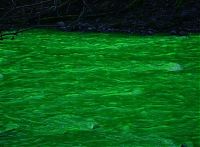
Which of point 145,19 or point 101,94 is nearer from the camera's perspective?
point 101,94

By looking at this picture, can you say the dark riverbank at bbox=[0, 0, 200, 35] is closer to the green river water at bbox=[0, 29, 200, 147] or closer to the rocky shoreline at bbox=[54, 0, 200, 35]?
the rocky shoreline at bbox=[54, 0, 200, 35]

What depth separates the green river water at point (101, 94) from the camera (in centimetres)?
218

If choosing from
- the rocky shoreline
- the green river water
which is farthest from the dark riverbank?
the green river water

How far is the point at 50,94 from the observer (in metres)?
2.92

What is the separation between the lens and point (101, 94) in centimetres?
288

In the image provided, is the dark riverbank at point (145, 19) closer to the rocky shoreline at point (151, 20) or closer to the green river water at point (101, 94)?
the rocky shoreline at point (151, 20)

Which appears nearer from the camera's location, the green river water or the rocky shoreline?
the green river water

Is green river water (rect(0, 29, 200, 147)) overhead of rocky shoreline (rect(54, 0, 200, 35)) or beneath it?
beneath

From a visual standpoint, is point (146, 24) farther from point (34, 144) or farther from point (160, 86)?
point (34, 144)

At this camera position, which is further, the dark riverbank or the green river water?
the dark riverbank

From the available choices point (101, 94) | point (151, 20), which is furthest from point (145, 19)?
point (101, 94)

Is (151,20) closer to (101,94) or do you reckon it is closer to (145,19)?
(145,19)

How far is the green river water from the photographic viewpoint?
2.18m

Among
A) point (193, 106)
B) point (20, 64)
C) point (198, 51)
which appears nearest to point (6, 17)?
point (193, 106)
